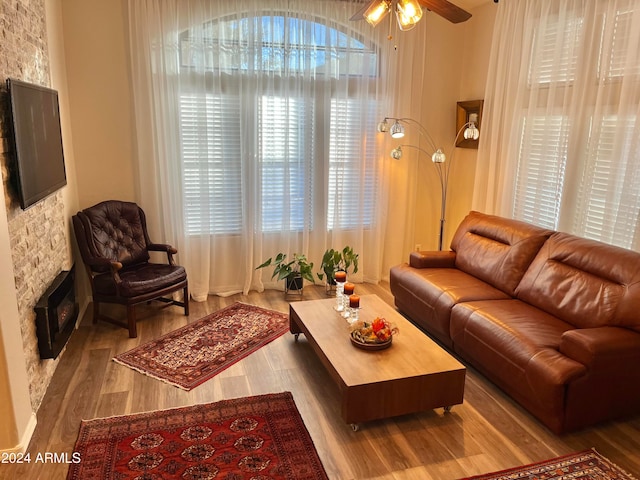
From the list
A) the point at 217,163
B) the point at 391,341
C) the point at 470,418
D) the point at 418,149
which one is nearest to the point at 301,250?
the point at 217,163

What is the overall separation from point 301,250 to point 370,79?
1.85 m

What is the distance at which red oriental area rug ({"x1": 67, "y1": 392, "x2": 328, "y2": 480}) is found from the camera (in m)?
2.36

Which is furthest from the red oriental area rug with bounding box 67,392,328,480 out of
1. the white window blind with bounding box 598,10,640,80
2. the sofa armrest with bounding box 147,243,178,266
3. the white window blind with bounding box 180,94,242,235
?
the white window blind with bounding box 598,10,640,80

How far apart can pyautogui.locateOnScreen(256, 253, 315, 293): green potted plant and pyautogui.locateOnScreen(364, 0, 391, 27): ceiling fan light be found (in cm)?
252

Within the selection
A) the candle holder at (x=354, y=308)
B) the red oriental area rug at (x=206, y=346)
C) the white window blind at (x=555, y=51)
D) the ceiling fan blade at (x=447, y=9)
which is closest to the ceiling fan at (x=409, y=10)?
the ceiling fan blade at (x=447, y=9)

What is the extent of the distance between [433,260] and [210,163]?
224 centimetres

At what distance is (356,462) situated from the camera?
246 cm

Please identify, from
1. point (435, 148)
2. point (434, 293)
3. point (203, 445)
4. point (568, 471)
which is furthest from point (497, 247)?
point (203, 445)

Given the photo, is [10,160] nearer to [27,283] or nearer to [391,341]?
[27,283]

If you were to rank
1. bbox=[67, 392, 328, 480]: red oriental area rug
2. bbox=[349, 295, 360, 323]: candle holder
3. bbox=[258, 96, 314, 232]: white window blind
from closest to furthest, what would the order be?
bbox=[67, 392, 328, 480]: red oriental area rug, bbox=[349, 295, 360, 323]: candle holder, bbox=[258, 96, 314, 232]: white window blind

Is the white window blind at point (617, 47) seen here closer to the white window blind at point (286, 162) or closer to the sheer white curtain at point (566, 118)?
the sheer white curtain at point (566, 118)

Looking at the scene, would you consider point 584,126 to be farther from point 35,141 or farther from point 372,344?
point 35,141

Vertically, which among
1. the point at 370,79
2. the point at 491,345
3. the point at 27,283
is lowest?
the point at 491,345

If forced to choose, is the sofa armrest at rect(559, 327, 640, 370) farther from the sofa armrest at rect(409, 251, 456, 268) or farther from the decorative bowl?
the sofa armrest at rect(409, 251, 456, 268)
